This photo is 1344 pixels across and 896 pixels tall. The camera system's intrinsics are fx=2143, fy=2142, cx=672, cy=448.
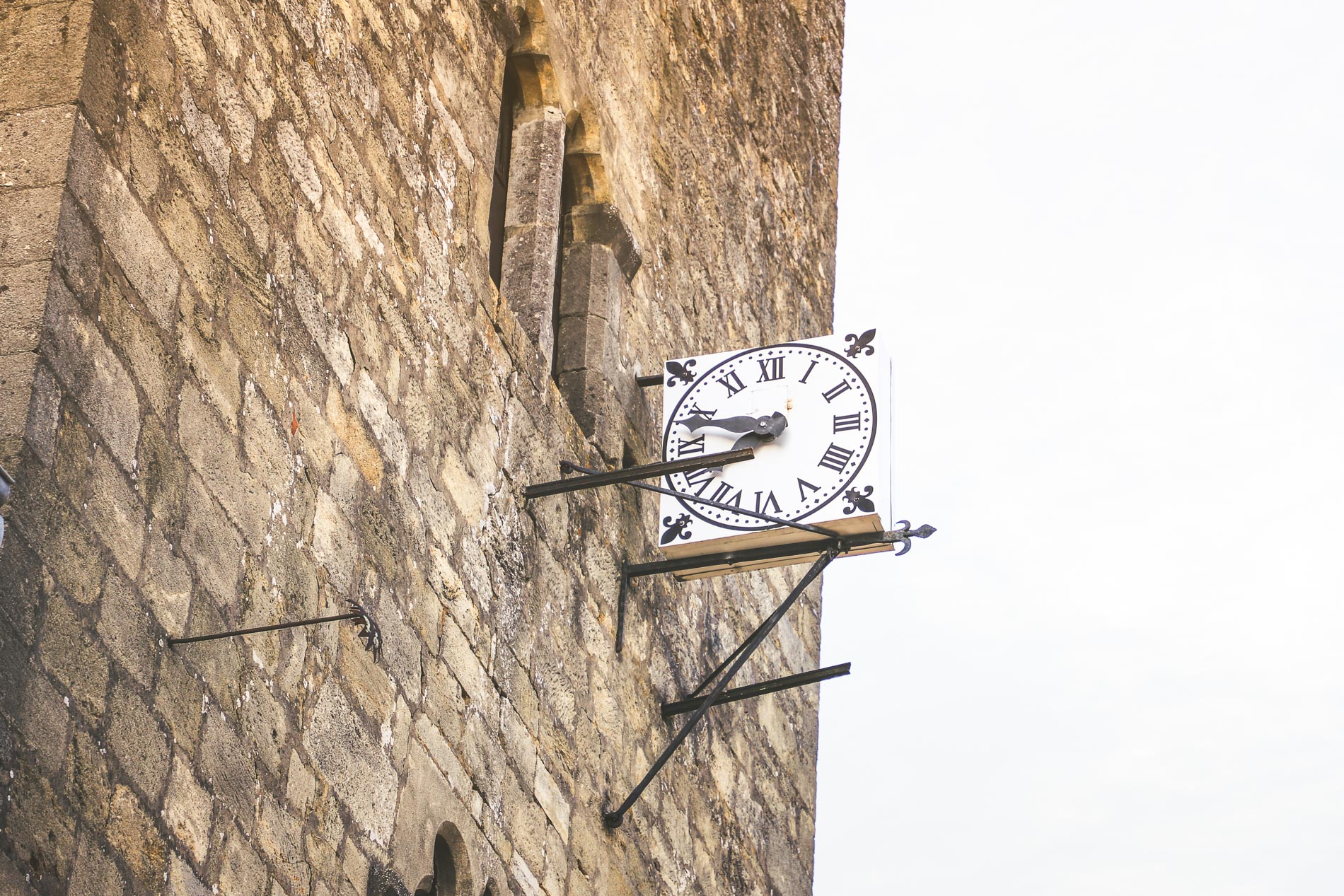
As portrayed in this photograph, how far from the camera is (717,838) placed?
648 centimetres

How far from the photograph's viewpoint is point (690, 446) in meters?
6.12

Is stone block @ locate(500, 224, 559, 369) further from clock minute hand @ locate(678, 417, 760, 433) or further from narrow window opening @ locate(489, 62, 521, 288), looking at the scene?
clock minute hand @ locate(678, 417, 760, 433)

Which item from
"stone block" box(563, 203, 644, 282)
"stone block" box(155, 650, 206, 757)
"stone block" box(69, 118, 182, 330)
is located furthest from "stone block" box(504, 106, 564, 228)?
"stone block" box(155, 650, 206, 757)

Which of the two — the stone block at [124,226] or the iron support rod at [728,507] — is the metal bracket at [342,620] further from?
the iron support rod at [728,507]

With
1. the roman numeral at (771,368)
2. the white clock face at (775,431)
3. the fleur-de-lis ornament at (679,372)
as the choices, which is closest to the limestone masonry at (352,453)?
the fleur-de-lis ornament at (679,372)

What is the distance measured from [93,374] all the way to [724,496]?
2.71 metres

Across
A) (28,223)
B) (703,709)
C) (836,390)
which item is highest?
(836,390)

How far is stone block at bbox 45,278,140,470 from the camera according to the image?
135 inches

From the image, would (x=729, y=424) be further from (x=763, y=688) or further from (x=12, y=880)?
(x=12, y=880)

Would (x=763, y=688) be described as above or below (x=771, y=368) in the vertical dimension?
below

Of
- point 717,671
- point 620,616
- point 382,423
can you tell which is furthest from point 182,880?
point 717,671

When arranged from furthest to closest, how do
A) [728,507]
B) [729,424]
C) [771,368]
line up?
1. [771,368]
2. [729,424]
3. [728,507]

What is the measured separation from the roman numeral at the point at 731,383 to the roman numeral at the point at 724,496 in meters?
0.31

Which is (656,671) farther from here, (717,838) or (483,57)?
(483,57)
